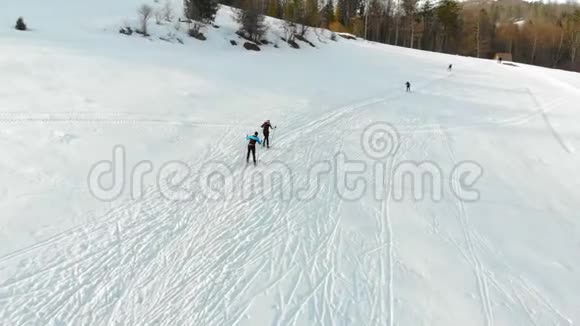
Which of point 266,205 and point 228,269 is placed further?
point 266,205

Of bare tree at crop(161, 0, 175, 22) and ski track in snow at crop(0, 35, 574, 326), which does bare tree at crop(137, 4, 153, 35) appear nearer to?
bare tree at crop(161, 0, 175, 22)

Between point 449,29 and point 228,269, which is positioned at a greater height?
point 449,29

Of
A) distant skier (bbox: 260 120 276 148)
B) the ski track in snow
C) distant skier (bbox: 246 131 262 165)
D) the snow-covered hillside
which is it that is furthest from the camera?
distant skier (bbox: 260 120 276 148)

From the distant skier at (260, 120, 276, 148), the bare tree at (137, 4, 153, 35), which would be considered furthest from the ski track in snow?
the bare tree at (137, 4, 153, 35)

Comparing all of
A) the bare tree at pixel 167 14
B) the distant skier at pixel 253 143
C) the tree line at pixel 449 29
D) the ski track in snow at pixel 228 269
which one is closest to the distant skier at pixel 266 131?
the distant skier at pixel 253 143

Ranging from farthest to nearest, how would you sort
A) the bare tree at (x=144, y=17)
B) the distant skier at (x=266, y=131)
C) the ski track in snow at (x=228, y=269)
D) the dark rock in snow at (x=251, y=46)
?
the dark rock in snow at (x=251, y=46)
the bare tree at (x=144, y=17)
the distant skier at (x=266, y=131)
the ski track in snow at (x=228, y=269)

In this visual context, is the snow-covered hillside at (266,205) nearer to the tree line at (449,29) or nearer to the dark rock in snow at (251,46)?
the dark rock in snow at (251,46)

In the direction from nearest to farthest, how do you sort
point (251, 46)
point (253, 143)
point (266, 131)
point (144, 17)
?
point (253, 143), point (266, 131), point (144, 17), point (251, 46)

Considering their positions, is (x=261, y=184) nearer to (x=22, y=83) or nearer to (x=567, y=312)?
(x=567, y=312)

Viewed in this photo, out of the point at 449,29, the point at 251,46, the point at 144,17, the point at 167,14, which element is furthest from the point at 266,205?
the point at 449,29

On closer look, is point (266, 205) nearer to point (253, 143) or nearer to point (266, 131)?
point (253, 143)
